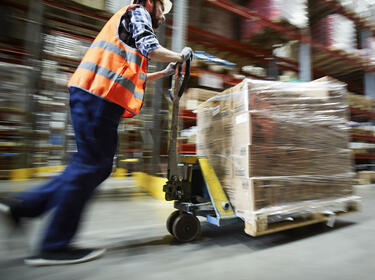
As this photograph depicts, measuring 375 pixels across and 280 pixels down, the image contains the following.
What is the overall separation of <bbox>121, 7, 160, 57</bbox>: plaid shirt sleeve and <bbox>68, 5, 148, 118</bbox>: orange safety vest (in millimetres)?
41

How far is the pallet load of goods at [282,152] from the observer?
5.48 ft

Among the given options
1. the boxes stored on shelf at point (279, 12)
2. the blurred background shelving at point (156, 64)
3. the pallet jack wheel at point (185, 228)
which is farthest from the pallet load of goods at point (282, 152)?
the boxes stored on shelf at point (279, 12)

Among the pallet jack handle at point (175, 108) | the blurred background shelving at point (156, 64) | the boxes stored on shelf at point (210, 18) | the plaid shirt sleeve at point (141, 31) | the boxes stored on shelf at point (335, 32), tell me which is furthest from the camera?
the boxes stored on shelf at point (335, 32)

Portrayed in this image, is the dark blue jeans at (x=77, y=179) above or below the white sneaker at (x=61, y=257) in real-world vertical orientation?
above

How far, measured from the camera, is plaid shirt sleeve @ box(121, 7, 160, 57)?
1330mm

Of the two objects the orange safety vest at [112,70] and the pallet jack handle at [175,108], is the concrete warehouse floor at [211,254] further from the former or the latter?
the orange safety vest at [112,70]

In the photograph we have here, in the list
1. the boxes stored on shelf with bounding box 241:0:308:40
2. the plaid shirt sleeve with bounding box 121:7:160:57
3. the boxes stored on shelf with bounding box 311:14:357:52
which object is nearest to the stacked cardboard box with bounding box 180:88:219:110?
the boxes stored on shelf with bounding box 241:0:308:40

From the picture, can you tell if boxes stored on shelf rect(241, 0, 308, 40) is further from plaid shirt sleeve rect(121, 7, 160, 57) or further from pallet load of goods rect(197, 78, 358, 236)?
plaid shirt sleeve rect(121, 7, 160, 57)

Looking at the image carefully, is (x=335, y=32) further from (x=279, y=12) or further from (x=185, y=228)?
(x=185, y=228)

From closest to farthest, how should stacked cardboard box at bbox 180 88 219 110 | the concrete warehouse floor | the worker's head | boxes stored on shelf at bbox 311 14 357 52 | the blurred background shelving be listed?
the concrete warehouse floor
the worker's head
the blurred background shelving
stacked cardboard box at bbox 180 88 219 110
boxes stored on shelf at bbox 311 14 357 52

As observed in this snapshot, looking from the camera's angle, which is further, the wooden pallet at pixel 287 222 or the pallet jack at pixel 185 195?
the pallet jack at pixel 185 195

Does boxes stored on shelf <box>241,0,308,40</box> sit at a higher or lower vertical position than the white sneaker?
higher

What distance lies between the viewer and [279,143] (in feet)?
5.85

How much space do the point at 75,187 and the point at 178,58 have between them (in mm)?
981
